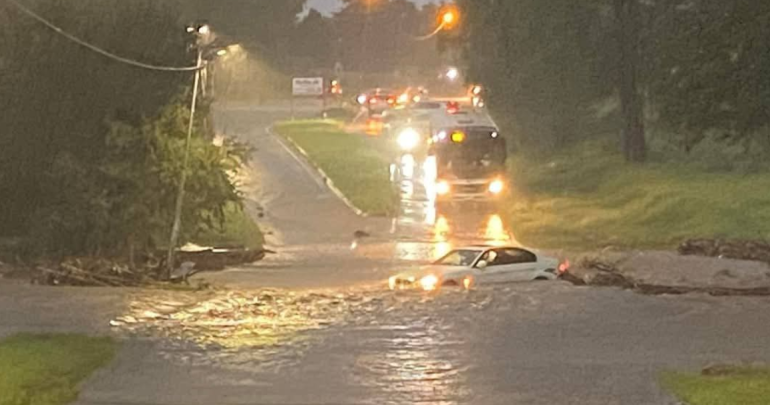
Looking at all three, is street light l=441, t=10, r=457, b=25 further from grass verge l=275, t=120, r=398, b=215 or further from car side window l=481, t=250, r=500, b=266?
car side window l=481, t=250, r=500, b=266


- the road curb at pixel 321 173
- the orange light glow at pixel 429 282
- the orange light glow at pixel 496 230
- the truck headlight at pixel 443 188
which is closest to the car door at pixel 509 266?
the orange light glow at pixel 429 282

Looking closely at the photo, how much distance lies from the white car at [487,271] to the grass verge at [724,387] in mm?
13020

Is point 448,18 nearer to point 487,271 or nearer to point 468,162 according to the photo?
point 468,162

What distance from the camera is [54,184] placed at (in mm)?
35750

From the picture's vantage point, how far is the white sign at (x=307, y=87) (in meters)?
99.7

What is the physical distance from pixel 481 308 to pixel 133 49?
760 inches

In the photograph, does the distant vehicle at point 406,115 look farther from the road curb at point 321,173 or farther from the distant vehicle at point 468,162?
the distant vehicle at point 468,162

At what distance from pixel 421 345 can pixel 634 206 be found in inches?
1251

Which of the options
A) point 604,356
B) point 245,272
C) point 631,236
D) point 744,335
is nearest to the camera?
point 604,356

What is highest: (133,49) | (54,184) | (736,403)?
(133,49)

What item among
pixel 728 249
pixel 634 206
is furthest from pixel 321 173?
pixel 728 249

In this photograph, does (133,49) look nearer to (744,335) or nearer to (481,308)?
(481,308)

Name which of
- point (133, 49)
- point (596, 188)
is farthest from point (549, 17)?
point (133, 49)

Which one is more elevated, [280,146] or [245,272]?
[280,146]
